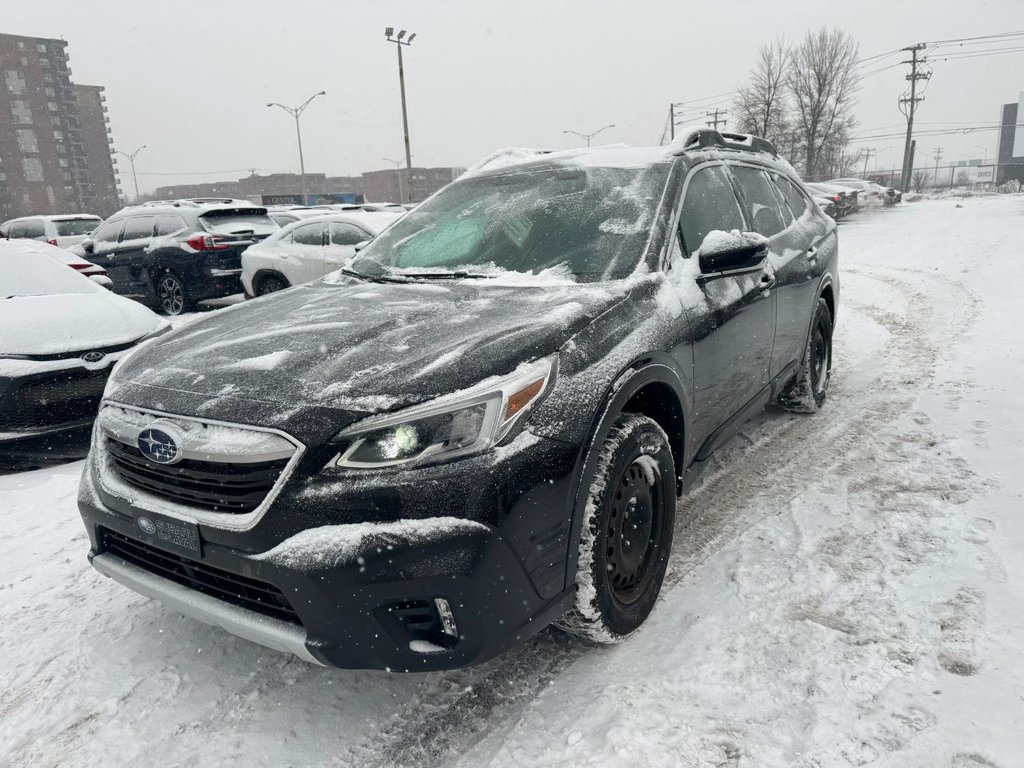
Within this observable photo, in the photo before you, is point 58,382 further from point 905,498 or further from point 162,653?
point 905,498

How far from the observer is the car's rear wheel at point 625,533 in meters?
2.32

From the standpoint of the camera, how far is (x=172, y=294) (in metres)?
11.3

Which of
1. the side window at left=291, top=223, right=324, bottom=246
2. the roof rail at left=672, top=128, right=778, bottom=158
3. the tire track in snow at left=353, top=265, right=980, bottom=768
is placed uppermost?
the roof rail at left=672, top=128, right=778, bottom=158

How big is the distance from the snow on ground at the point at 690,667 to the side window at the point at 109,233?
9.32 metres

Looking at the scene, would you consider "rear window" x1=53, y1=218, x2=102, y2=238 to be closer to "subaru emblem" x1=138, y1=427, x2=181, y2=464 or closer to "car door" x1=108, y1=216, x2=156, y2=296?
"car door" x1=108, y1=216, x2=156, y2=296

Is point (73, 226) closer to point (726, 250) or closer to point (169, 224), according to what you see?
point (169, 224)

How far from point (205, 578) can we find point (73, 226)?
2144 cm

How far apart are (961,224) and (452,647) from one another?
866 inches

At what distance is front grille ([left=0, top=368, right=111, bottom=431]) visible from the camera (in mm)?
4465

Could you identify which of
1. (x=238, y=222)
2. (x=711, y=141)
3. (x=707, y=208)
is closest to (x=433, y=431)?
(x=707, y=208)

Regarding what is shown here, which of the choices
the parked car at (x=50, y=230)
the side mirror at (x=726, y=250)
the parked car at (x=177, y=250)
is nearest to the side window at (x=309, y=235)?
the parked car at (x=177, y=250)

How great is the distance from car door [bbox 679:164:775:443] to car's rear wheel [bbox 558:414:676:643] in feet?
1.64

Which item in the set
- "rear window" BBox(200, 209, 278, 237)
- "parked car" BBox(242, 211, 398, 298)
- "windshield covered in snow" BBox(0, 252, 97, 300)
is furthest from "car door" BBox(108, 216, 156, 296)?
"windshield covered in snow" BBox(0, 252, 97, 300)

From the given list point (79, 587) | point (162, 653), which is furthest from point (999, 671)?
point (79, 587)
